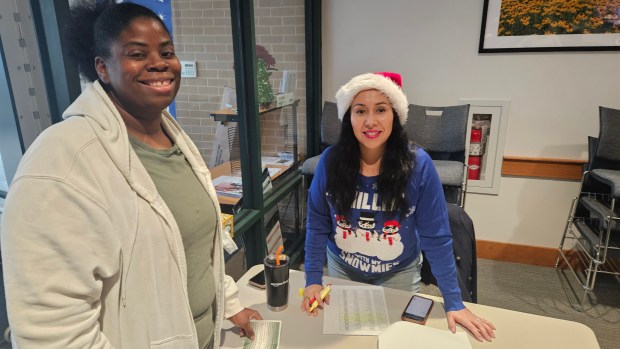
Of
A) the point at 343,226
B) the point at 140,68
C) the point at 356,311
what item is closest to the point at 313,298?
the point at 356,311

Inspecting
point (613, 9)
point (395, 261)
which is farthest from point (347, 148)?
point (613, 9)

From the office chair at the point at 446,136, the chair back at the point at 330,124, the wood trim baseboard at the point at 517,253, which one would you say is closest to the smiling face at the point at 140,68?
the office chair at the point at 446,136

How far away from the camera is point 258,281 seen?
4.41ft

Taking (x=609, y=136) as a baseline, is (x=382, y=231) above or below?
below

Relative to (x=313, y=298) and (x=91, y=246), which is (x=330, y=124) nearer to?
(x=313, y=298)

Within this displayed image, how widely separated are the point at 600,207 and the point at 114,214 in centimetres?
256

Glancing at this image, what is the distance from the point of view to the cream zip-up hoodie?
60 centimetres

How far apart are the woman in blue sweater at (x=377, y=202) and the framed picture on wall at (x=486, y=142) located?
156cm

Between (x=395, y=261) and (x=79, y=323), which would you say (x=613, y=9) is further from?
(x=79, y=323)

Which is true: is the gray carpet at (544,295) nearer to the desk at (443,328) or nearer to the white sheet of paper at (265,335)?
the desk at (443,328)

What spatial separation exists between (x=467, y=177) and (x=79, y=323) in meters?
2.67

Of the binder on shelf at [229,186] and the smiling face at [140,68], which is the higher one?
the smiling face at [140,68]

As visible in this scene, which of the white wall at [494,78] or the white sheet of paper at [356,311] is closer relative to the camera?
the white sheet of paper at [356,311]

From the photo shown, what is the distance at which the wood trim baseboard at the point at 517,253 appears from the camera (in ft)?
9.33
